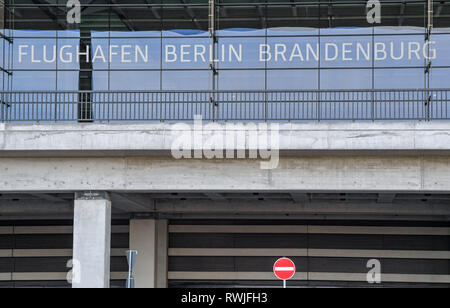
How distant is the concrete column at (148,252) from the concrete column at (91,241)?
24.6ft

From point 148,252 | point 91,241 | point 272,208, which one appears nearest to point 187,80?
point 272,208

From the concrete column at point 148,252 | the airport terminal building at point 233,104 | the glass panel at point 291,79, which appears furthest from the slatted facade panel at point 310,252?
the glass panel at point 291,79

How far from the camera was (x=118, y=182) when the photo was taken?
61.1 ft

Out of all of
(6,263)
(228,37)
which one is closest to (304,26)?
(228,37)

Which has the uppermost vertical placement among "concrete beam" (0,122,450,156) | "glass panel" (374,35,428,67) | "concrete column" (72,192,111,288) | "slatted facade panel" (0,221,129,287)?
"glass panel" (374,35,428,67)

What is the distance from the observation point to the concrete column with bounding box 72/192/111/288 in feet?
60.6

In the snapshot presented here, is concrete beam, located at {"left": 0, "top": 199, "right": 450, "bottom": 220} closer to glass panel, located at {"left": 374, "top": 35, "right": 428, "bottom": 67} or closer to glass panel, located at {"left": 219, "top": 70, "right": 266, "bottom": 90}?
glass panel, located at {"left": 219, "top": 70, "right": 266, "bottom": 90}

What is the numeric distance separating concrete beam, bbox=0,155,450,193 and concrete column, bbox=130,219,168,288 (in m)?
8.24

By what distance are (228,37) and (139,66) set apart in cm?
362

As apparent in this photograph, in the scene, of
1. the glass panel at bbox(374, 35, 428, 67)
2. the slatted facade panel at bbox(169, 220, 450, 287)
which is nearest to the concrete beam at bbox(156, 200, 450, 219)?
the slatted facade panel at bbox(169, 220, 450, 287)

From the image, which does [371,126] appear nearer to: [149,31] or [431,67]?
[431,67]

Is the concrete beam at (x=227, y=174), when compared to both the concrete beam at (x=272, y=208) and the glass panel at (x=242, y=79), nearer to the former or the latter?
the concrete beam at (x=272, y=208)

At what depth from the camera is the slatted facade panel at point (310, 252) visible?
91.1ft

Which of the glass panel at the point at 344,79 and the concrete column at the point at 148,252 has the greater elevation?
the glass panel at the point at 344,79
